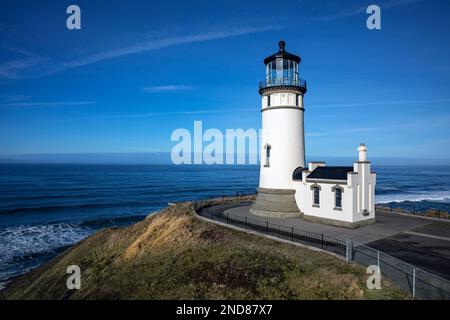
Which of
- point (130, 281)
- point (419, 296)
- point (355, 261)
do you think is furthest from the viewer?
point (130, 281)

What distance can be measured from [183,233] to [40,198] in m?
50.4

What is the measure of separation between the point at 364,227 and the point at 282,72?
11.9 metres

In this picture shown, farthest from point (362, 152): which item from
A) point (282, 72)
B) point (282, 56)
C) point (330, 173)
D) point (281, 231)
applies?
point (282, 56)

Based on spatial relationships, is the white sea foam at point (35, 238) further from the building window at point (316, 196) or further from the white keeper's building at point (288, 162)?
the building window at point (316, 196)

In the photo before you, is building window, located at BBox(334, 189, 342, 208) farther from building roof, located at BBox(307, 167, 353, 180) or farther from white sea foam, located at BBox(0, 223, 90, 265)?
white sea foam, located at BBox(0, 223, 90, 265)

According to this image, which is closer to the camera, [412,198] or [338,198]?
[338,198]

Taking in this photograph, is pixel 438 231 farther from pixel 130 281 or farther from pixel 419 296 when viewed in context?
pixel 130 281

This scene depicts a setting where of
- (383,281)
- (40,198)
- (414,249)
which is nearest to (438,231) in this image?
(414,249)

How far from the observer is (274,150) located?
871 inches

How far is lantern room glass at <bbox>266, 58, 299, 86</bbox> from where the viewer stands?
21.5 m

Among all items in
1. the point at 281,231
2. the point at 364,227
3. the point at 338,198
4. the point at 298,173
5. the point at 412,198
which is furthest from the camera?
the point at 412,198

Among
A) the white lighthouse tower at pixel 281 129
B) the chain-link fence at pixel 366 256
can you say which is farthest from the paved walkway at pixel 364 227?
the white lighthouse tower at pixel 281 129

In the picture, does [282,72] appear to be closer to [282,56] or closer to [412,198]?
[282,56]

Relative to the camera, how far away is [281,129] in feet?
71.2
